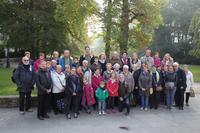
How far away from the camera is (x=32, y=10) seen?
34.4m

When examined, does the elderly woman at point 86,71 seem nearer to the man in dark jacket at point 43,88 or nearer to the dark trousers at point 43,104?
the man in dark jacket at point 43,88

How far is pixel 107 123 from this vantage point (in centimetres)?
1069

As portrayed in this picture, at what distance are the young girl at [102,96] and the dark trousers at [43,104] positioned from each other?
5.43 ft

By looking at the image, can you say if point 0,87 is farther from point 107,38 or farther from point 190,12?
point 190,12

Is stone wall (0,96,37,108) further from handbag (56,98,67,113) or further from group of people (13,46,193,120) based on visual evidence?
handbag (56,98,67,113)

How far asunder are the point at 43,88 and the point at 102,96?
1963mm

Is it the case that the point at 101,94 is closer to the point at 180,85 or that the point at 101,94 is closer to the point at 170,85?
the point at 170,85

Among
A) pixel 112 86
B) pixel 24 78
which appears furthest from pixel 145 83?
pixel 24 78

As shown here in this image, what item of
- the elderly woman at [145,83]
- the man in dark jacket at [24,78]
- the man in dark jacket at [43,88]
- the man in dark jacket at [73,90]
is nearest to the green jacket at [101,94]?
the man in dark jacket at [73,90]

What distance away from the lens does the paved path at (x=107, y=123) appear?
9.96 m

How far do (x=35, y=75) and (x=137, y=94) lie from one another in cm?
373

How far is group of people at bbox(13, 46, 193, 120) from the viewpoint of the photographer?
11.5 meters

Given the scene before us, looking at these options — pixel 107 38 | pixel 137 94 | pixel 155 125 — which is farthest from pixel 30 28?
pixel 155 125

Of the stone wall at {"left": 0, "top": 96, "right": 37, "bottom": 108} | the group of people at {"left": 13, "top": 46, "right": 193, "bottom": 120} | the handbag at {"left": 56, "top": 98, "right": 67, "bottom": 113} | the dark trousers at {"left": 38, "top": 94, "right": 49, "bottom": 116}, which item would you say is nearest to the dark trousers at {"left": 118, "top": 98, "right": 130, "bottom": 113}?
the group of people at {"left": 13, "top": 46, "right": 193, "bottom": 120}
